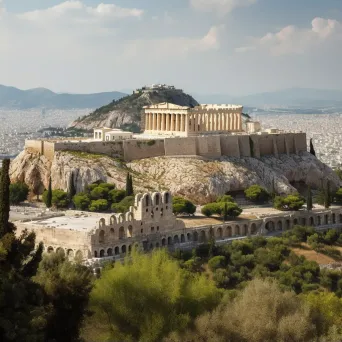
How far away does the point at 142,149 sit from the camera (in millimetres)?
71312

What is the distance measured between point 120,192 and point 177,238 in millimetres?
8228

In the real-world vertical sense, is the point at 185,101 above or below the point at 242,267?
above

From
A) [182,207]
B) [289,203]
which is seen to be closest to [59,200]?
[182,207]

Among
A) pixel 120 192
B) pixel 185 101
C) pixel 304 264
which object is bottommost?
pixel 304 264

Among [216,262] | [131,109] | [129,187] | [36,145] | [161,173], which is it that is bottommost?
[216,262]

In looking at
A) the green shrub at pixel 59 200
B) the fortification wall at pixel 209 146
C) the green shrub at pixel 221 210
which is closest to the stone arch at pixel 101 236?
the green shrub at pixel 221 210

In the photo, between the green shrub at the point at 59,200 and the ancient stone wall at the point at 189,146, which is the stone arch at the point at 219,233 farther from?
the ancient stone wall at the point at 189,146

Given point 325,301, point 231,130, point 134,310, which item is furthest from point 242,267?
point 231,130

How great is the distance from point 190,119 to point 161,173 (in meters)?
10.1

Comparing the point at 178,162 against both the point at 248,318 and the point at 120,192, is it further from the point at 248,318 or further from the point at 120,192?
the point at 248,318

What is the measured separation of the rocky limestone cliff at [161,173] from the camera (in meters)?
65.1

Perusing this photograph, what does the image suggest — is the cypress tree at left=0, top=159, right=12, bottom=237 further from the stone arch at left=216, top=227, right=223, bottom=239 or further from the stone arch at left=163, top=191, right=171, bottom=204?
the stone arch at left=216, top=227, right=223, bottom=239

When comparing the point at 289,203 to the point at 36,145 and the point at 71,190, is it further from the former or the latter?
the point at 36,145

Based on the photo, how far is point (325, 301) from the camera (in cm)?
3806
